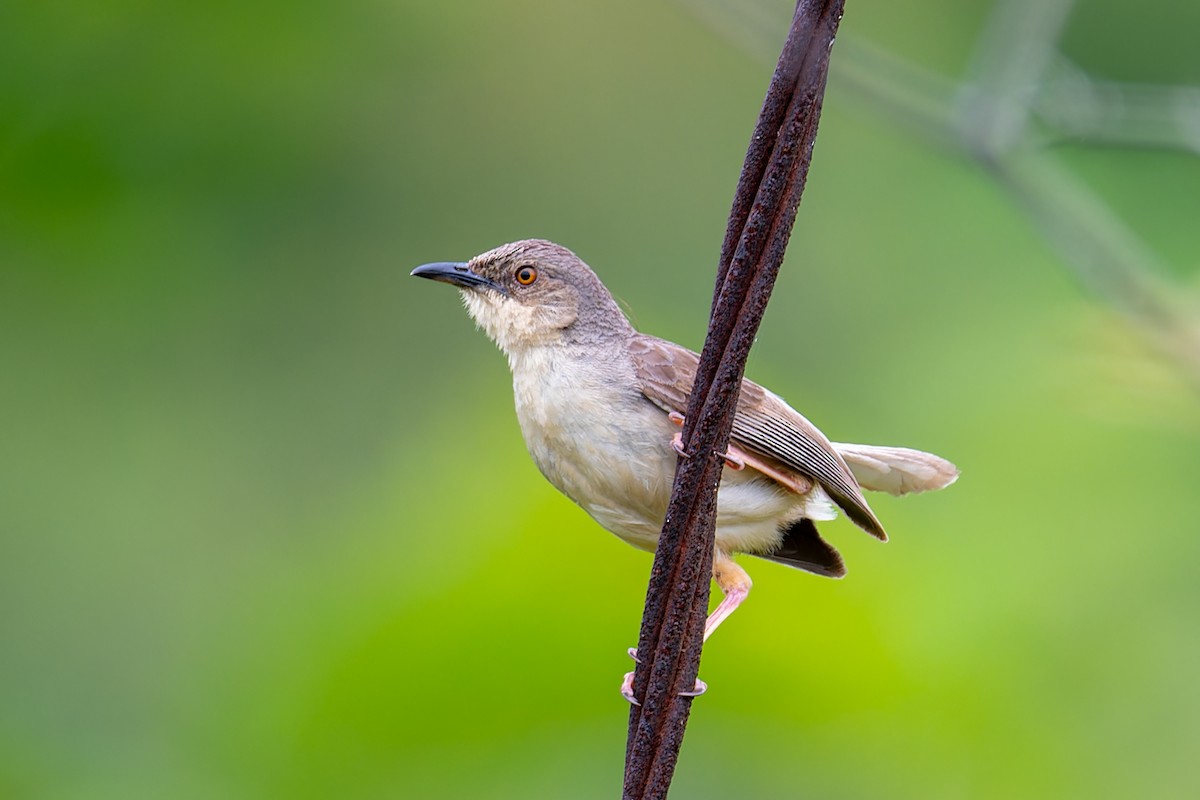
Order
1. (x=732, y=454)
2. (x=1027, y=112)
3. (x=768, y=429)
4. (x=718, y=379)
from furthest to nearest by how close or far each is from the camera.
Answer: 1. (x=1027, y=112)
2. (x=768, y=429)
3. (x=732, y=454)
4. (x=718, y=379)

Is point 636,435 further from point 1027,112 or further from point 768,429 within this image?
point 1027,112

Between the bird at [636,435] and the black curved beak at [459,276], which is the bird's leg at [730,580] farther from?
the black curved beak at [459,276]

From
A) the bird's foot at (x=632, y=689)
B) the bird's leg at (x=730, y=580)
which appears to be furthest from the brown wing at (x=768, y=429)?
the bird's foot at (x=632, y=689)

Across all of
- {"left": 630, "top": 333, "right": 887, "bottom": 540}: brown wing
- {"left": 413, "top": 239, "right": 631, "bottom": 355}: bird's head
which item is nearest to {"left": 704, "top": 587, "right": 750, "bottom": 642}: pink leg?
{"left": 630, "top": 333, "right": 887, "bottom": 540}: brown wing

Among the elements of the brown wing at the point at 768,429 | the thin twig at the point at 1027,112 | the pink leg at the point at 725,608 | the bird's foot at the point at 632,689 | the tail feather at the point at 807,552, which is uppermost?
the thin twig at the point at 1027,112

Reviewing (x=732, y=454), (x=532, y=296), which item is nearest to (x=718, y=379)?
(x=732, y=454)

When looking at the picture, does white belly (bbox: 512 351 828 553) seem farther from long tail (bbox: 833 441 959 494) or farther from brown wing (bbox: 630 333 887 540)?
long tail (bbox: 833 441 959 494)
